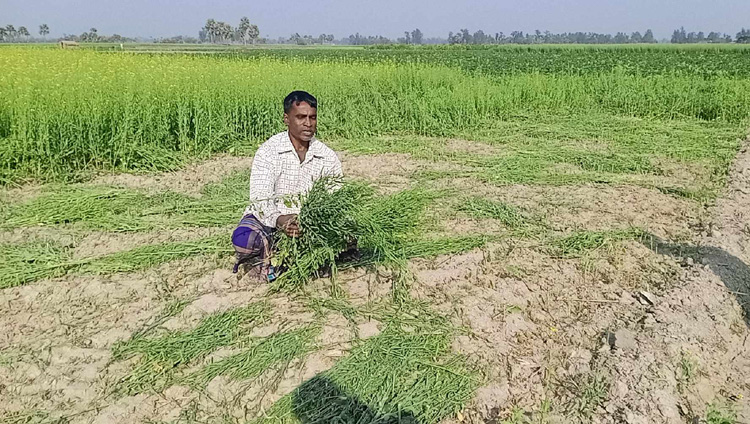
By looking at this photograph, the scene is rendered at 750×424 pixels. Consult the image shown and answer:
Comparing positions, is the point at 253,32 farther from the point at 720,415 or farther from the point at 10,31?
the point at 720,415

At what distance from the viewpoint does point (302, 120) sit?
3.60 m

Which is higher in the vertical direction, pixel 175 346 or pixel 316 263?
pixel 316 263

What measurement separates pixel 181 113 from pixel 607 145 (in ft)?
19.6

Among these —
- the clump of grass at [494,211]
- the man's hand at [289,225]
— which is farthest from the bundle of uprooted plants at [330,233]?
the clump of grass at [494,211]

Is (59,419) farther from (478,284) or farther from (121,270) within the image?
(478,284)

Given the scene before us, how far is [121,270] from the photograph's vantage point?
3961mm

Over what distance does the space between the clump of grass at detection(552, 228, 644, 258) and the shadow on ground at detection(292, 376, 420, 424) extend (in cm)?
235

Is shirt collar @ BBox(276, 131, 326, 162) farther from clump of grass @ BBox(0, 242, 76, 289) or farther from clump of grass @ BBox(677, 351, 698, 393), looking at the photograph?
clump of grass @ BBox(677, 351, 698, 393)

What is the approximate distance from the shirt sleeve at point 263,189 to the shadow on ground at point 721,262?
118 inches

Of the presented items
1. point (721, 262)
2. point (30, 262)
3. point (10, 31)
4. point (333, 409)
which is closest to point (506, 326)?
point (333, 409)

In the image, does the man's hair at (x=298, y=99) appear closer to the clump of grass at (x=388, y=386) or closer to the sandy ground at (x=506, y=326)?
the sandy ground at (x=506, y=326)

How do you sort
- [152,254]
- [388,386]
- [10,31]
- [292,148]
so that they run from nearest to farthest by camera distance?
[388,386] < [292,148] < [152,254] < [10,31]

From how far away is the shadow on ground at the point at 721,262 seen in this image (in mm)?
3861

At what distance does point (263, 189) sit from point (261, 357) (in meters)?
1.16
